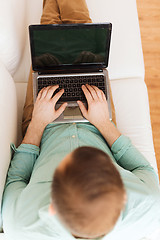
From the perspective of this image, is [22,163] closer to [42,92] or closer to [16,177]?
[16,177]

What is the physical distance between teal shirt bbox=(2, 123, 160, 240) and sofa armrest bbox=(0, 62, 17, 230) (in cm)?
5

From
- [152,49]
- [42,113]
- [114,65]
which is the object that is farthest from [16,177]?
[152,49]

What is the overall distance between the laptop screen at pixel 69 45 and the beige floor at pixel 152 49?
0.76m

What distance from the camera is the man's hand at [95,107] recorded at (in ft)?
3.49

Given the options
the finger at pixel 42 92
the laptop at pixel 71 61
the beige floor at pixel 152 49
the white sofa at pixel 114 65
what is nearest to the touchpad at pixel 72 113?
the laptop at pixel 71 61

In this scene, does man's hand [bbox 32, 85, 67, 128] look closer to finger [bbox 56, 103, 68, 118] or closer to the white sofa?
finger [bbox 56, 103, 68, 118]

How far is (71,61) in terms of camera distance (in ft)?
3.70

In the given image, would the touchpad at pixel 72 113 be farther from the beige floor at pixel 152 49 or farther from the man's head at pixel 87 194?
the beige floor at pixel 152 49

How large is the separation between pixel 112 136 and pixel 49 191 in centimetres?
37

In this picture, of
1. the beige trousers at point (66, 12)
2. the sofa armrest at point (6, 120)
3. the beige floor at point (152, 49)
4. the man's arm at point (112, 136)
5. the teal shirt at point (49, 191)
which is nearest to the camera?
the teal shirt at point (49, 191)

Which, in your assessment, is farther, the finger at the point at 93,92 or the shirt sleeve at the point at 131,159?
the finger at the point at 93,92

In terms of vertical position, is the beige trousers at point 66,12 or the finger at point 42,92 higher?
the beige trousers at point 66,12

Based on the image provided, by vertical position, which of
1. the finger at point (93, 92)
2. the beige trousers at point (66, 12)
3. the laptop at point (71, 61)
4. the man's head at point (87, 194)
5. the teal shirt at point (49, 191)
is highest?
the beige trousers at point (66, 12)

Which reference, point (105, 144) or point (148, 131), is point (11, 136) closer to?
point (105, 144)
